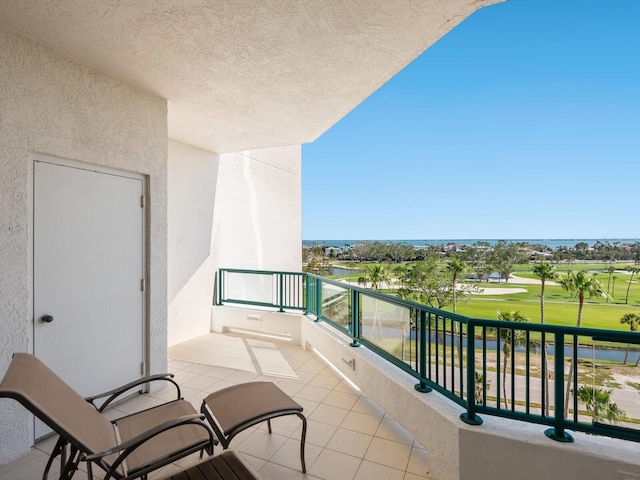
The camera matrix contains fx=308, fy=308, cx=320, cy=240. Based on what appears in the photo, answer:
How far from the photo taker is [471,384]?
2004mm

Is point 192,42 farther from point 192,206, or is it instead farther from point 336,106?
point 192,206

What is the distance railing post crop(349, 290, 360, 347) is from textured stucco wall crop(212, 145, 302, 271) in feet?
11.2

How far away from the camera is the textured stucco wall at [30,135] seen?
7.46 ft

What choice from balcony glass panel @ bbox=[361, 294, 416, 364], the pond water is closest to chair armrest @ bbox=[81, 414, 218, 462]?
balcony glass panel @ bbox=[361, 294, 416, 364]

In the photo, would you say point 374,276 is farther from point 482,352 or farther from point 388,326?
point 482,352

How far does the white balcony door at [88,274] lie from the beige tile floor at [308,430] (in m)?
0.54

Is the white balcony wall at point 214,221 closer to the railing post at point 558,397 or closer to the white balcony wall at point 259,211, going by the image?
the white balcony wall at point 259,211

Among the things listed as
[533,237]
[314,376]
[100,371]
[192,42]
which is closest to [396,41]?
[192,42]

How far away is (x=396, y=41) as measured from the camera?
2.50 meters

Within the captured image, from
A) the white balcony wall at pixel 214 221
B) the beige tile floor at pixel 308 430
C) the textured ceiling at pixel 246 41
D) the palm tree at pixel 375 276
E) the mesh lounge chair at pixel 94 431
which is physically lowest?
the palm tree at pixel 375 276

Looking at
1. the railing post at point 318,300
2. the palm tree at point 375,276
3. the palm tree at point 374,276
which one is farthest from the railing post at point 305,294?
the palm tree at point 374,276

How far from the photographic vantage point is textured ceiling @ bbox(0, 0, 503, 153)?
2.10 m

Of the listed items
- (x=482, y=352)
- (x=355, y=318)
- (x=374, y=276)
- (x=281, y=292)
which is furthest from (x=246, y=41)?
(x=374, y=276)

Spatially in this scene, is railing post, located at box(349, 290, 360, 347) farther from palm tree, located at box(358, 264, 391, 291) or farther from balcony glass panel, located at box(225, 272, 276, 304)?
palm tree, located at box(358, 264, 391, 291)
